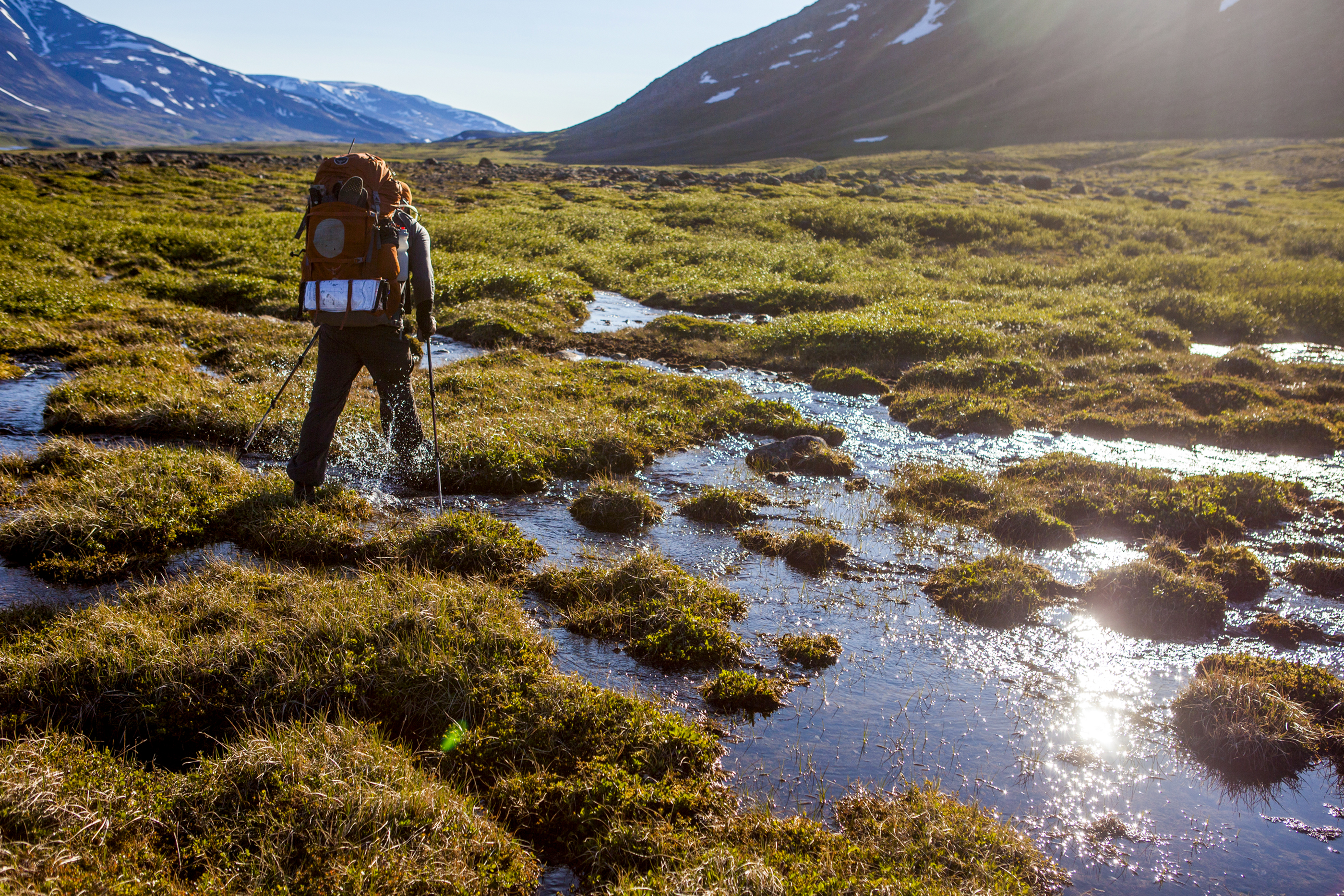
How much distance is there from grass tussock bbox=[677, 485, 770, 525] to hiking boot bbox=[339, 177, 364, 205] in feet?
18.9

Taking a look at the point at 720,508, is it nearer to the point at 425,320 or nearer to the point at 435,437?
the point at 435,437

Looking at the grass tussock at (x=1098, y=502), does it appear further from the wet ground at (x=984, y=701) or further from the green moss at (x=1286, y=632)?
the green moss at (x=1286, y=632)

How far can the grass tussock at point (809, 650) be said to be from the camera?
707 centimetres

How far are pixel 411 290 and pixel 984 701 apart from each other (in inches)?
315

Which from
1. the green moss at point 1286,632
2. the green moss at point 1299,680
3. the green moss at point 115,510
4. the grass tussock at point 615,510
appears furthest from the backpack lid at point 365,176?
the green moss at point 1286,632

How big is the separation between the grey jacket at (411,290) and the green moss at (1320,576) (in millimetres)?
11790

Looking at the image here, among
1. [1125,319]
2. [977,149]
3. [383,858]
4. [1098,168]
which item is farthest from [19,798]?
[977,149]

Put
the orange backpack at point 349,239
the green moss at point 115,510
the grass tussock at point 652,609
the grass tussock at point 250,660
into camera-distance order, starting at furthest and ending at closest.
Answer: the orange backpack at point 349,239
the green moss at point 115,510
the grass tussock at point 652,609
the grass tussock at point 250,660

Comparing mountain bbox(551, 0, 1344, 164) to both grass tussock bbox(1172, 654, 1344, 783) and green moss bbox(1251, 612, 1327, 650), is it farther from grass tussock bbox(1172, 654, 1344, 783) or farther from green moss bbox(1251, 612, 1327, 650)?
grass tussock bbox(1172, 654, 1344, 783)

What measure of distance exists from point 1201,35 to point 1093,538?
193332mm

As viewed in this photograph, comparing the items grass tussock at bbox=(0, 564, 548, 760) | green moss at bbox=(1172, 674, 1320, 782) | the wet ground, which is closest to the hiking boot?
the wet ground

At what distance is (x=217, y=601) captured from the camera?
6.44 meters

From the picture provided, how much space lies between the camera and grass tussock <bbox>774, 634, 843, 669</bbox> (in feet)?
23.2

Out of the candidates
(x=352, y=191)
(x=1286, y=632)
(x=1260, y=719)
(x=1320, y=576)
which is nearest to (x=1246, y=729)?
(x=1260, y=719)
